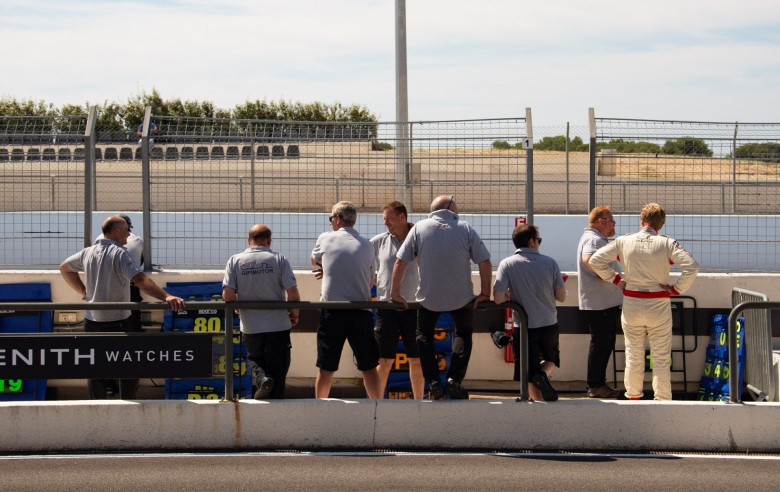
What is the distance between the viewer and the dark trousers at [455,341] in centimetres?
679

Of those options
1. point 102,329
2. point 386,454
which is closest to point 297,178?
point 102,329

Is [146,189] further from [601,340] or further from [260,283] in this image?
[601,340]

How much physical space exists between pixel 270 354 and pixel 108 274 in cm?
161

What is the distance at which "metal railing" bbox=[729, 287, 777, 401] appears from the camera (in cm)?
784

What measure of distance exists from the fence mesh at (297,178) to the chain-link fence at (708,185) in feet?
3.50

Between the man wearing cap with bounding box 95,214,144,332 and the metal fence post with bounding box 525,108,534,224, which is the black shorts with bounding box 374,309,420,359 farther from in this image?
the man wearing cap with bounding box 95,214,144,332

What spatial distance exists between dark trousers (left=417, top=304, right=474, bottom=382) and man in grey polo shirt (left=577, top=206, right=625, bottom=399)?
1745 mm

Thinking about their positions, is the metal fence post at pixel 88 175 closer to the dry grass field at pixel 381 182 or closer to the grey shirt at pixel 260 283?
the dry grass field at pixel 381 182

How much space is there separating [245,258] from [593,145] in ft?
12.4

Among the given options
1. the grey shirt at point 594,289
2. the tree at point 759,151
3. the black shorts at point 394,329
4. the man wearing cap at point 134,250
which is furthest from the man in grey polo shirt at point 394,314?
the tree at point 759,151

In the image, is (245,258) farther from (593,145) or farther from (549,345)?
(593,145)

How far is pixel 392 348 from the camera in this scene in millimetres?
7418

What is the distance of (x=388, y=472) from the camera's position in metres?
5.86

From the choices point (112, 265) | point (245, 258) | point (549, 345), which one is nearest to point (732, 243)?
point (549, 345)
